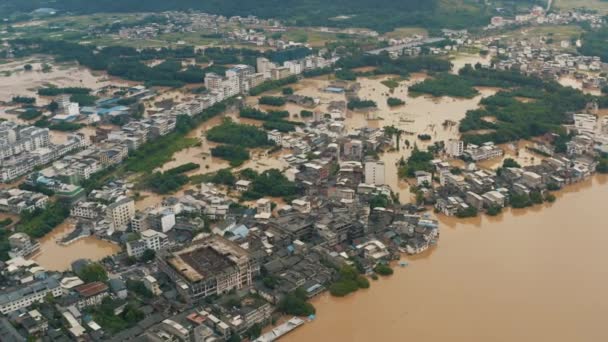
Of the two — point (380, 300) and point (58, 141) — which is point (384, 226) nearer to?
point (380, 300)

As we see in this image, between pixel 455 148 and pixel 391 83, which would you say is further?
pixel 391 83

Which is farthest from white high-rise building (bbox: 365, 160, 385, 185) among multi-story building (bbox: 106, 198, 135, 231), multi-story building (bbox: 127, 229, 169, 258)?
multi-story building (bbox: 106, 198, 135, 231)

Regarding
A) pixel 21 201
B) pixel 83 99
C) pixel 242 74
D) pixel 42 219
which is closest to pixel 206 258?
pixel 42 219

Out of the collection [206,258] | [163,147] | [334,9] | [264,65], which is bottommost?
[163,147]

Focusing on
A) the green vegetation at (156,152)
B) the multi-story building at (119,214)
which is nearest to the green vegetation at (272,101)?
the green vegetation at (156,152)

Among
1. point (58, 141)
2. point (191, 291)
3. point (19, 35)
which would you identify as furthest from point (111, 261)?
point (19, 35)

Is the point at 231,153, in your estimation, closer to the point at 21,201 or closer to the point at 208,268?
the point at 21,201

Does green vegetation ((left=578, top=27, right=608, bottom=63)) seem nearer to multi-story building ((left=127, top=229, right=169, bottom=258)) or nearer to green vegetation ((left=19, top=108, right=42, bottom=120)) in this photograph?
green vegetation ((left=19, top=108, right=42, bottom=120))
